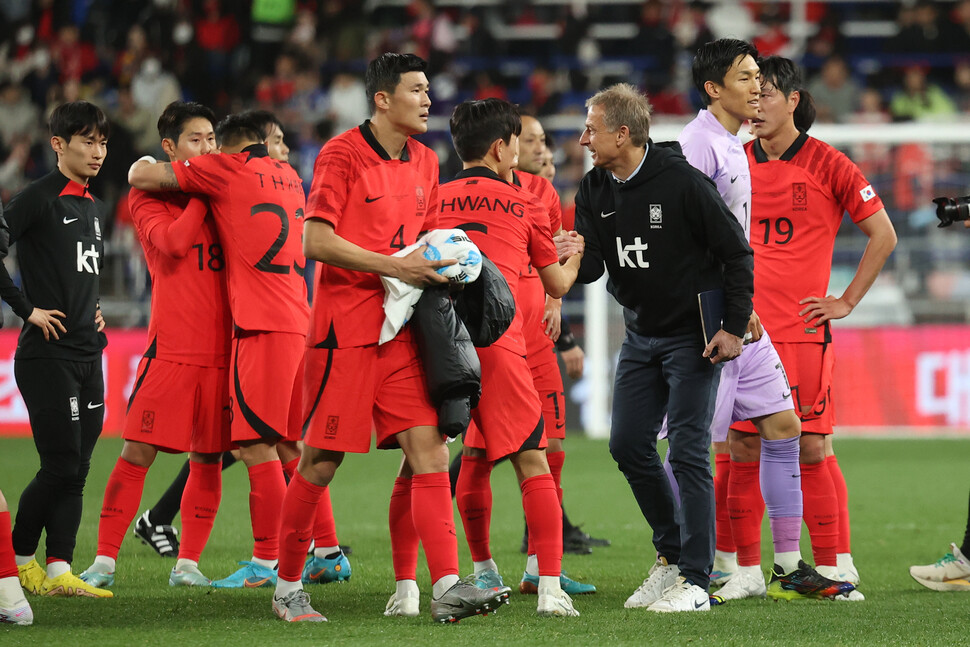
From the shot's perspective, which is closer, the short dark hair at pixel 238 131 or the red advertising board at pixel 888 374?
the short dark hair at pixel 238 131

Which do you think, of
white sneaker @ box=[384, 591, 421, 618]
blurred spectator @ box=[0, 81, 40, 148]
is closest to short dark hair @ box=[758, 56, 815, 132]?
white sneaker @ box=[384, 591, 421, 618]

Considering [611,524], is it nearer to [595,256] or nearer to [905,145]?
[595,256]

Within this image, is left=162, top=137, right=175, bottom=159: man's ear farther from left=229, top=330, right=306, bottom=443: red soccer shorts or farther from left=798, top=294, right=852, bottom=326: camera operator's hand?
left=798, top=294, right=852, bottom=326: camera operator's hand

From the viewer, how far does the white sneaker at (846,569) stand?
603cm

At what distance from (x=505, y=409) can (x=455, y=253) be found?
0.74 metres

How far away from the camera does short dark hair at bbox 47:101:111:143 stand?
595cm

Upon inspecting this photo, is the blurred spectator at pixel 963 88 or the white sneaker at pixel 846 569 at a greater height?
the blurred spectator at pixel 963 88

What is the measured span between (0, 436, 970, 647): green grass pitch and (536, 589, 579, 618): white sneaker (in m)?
0.08

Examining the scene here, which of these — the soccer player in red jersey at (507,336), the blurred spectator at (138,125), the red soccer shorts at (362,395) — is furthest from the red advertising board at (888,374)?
the red soccer shorts at (362,395)

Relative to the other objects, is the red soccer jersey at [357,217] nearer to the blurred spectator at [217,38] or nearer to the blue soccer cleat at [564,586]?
the blue soccer cleat at [564,586]

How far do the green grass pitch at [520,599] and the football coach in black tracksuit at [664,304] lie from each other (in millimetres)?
384

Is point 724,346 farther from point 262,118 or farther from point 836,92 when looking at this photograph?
point 836,92

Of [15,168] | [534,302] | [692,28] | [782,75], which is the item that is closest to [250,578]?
[534,302]

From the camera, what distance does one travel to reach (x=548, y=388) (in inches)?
245
